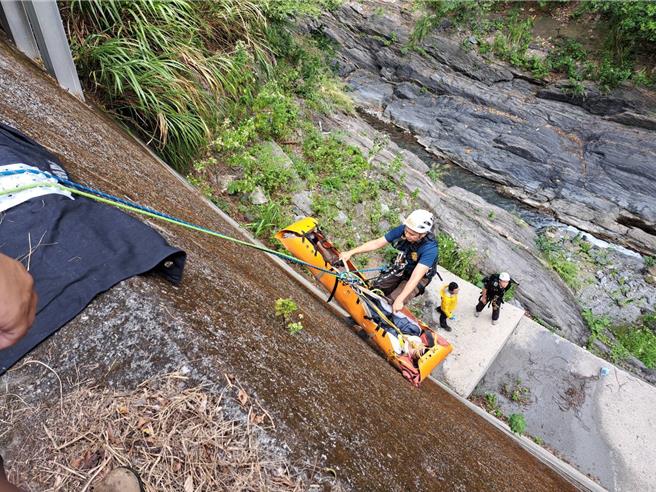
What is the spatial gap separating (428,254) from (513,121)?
36.9 feet

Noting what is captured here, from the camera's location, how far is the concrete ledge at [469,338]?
194 inches

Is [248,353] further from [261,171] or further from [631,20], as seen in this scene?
[631,20]

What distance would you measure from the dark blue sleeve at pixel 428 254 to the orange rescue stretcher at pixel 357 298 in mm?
657

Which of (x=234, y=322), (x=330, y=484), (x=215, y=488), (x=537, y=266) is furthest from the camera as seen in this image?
(x=537, y=266)

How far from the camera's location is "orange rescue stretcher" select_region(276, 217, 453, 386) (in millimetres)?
4039

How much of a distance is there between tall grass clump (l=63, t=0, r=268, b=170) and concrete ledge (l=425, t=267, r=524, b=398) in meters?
4.12

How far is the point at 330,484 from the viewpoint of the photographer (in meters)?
1.64

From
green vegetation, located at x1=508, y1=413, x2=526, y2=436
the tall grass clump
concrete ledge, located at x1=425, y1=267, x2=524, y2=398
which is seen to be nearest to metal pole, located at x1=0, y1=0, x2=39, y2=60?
the tall grass clump

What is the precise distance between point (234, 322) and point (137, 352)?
1.75ft

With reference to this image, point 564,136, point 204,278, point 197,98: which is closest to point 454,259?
point 197,98

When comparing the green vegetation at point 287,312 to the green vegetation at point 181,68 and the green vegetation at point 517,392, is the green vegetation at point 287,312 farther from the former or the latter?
the green vegetation at point 517,392

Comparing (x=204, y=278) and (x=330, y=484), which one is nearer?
(x=330, y=484)

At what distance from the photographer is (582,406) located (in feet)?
17.4

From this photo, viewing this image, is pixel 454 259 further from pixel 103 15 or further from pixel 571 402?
pixel 103 15
